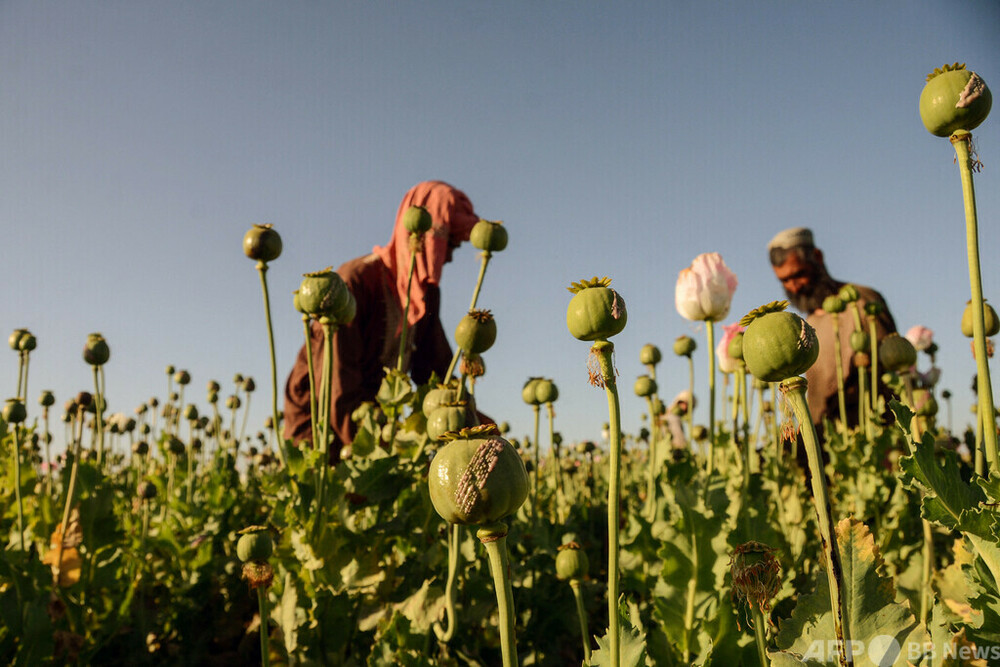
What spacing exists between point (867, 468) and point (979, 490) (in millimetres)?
2154

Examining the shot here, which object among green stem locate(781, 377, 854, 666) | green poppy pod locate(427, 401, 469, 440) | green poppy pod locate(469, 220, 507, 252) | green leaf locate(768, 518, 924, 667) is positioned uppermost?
green poppy pod locate(469, 220, 507, 252)

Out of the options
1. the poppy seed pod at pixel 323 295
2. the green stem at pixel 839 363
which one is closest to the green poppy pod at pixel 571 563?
the poppy seed pod at pixel 323 295

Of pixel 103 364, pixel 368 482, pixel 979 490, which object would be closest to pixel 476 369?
pixel 368 482

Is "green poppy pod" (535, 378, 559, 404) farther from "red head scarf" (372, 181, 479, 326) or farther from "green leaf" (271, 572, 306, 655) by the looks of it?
"red head scarf" (372, 181, 479, 326)

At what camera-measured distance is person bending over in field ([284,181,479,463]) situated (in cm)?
360

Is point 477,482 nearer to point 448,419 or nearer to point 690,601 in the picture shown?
point 448,419

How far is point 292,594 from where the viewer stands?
76.8 inches

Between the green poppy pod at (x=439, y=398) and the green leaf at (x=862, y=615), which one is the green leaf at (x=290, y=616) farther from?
the green leaf at (x=862, y=615)

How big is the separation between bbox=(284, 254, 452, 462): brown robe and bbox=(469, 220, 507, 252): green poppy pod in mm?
1310

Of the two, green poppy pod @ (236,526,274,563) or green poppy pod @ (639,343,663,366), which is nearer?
green poppy pod @ (236,526,274,563)

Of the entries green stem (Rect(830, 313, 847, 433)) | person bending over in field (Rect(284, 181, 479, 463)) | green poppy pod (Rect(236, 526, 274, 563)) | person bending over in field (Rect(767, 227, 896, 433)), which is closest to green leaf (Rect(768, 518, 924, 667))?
green poppy pod (Rect(236, 526, 274, 563))

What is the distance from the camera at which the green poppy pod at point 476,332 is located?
1826 millimetres

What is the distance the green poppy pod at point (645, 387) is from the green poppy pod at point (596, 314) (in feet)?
5.76

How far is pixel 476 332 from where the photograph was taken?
1.83 metres
